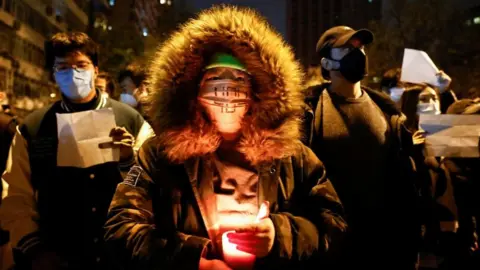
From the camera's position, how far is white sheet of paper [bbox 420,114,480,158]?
14.2 feet

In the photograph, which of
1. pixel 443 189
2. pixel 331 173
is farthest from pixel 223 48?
pixel 443 189

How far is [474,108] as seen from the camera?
548 cm

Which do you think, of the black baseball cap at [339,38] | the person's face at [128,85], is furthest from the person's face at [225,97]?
the person's face at [128,85]

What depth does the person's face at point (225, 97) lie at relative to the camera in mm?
2469

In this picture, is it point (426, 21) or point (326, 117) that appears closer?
point (326, 117)

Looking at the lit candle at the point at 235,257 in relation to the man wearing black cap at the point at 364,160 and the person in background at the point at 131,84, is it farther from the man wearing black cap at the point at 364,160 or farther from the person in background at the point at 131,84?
the person in background at the point at 131,84

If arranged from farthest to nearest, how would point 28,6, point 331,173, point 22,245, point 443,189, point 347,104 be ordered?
point 28,6, point 443,189, point 347,104, point 331,173, point 22,245

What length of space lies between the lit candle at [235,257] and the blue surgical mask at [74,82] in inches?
70.0

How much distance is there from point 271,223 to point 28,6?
114ft

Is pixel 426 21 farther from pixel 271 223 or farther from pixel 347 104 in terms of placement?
pixel 271 223

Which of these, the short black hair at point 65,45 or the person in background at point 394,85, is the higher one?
the short black hair at point 65,45

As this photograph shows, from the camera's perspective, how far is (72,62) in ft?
11.8

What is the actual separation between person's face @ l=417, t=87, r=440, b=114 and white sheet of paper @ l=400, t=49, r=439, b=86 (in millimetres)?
115

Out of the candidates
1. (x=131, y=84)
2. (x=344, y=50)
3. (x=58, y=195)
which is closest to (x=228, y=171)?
(x=58, y=195)
